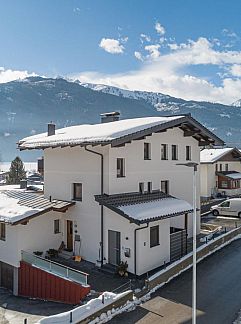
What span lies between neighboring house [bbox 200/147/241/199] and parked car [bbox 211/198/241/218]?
28.1 feet

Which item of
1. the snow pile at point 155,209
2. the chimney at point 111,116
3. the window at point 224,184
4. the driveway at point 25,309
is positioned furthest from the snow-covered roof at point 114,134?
the window at point 224,184

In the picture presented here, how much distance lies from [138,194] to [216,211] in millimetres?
15321

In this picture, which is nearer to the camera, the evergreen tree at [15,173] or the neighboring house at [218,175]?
the neighboring house at [218,175]

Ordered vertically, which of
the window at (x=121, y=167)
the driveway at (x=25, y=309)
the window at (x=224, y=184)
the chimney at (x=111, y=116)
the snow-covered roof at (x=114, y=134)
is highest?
the chimney at (x=111, y=116)

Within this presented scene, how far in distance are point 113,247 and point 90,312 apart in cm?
554

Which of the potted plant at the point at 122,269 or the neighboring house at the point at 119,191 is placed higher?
the neighboring house at the point at 119,191

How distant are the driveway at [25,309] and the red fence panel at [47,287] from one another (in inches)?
12.9

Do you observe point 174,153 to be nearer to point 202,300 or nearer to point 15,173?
point 202,300

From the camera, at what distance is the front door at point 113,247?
17812 mm

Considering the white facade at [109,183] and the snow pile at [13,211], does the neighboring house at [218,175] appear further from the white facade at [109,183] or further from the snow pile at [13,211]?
the snow pile at [13,211]

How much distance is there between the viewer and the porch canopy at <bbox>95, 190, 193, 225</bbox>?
16.7m

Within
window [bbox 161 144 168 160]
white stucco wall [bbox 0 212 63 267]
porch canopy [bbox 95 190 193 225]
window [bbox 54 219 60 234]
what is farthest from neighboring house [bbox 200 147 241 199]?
white stucco wall [bbox 0 212 63 267]

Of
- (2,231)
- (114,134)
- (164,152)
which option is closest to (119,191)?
(114,134)

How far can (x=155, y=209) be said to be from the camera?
714 inches
